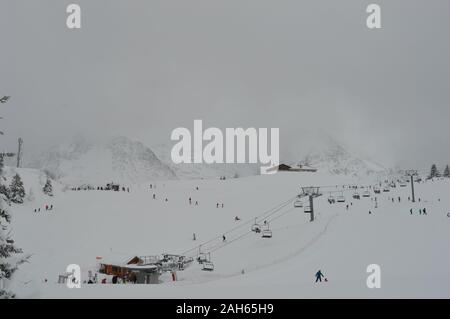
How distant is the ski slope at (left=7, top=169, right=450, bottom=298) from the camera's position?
680 inches

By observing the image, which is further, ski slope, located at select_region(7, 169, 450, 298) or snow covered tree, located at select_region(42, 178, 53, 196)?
snow covered tree, located at select_region(42, 178, 53, 196)

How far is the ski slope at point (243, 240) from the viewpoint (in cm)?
1727

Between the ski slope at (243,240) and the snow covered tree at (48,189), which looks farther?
the snow covered tree at (48,189)

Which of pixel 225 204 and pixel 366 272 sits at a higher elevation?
pixel 225 204

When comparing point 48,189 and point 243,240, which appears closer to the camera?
point 243,240

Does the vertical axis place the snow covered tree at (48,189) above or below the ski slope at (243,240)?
above

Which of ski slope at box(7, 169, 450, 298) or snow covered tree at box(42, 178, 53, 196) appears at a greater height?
snow covered tree at box(42, 178, 53, 196)

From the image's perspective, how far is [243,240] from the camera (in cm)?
3838

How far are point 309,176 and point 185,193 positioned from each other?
1068 inches

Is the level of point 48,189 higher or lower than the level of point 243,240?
higher
